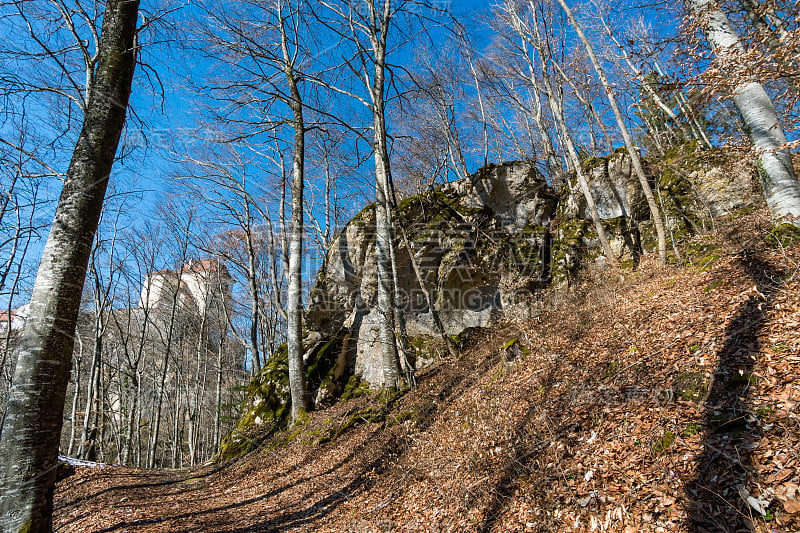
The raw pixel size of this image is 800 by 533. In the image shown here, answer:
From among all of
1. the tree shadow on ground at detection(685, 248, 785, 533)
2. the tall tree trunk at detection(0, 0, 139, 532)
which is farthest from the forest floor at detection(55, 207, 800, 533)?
the tall tree trunk at detection(0, 0, 139, 532)

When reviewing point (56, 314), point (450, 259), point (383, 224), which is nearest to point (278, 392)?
point (383, 224)

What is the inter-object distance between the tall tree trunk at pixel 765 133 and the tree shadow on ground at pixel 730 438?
2.24 meters

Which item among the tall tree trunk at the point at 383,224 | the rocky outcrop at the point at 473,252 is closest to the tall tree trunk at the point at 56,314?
the tall tree trunk at the point at 383,224

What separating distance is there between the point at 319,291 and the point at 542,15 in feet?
41.5

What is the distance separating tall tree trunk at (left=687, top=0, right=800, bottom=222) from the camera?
5.02 metres

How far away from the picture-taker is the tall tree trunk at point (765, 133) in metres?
5.02

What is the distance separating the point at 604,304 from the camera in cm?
727

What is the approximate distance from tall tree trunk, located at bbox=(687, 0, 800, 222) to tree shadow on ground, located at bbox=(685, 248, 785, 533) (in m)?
2.24

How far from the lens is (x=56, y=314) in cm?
299

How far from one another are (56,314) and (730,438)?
5578 millimetres

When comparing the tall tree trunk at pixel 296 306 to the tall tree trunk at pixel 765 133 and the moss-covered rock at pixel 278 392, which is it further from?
the tall tree trunk at pixel 765 133

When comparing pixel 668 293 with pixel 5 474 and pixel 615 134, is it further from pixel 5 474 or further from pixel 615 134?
pixel 615 134

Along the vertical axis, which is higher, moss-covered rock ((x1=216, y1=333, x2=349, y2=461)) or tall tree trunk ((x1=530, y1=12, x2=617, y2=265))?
tall tree trunk ((x1=530, y1=12, x2=617, y2=265))

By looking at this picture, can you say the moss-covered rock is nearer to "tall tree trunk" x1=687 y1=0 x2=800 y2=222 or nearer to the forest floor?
the forest floor
